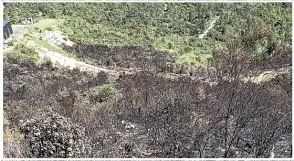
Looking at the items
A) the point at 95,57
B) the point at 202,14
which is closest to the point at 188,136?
the point at 95,57

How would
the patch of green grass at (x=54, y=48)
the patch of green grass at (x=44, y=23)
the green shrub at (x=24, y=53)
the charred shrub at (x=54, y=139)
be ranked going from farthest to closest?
the patch of green grass at (x=44, y=23), the patch of green grass at (x=54, y=48), the green shrub at (x=24, y=53), the charred shrub at (x=54, y=139)

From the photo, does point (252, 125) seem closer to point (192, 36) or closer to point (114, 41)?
point (114, 41)

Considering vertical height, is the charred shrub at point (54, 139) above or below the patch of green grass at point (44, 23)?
above

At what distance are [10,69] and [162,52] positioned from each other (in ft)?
46.3

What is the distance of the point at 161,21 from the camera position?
42594mm

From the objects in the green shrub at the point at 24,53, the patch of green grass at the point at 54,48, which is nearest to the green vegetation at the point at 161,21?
the patch of green grass at the point at 54,48

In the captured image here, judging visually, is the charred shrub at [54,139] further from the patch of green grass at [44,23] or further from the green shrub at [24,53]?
the patch of green grass at [44,23]

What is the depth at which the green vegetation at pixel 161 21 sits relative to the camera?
113 ft

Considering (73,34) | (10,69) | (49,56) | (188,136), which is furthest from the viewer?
(73,34)

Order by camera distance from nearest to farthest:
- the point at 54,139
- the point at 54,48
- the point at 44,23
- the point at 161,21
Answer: the point at 54,139 < the point at 54,48 < the point at 44,23 < the point at 161,21

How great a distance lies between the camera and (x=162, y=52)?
3180cm

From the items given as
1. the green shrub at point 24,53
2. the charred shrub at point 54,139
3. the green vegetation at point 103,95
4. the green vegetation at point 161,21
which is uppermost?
the charred shrub at point 54,139

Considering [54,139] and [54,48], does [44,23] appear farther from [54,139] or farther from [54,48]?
[54,139]

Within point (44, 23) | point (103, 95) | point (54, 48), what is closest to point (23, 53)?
point (54, 48)
